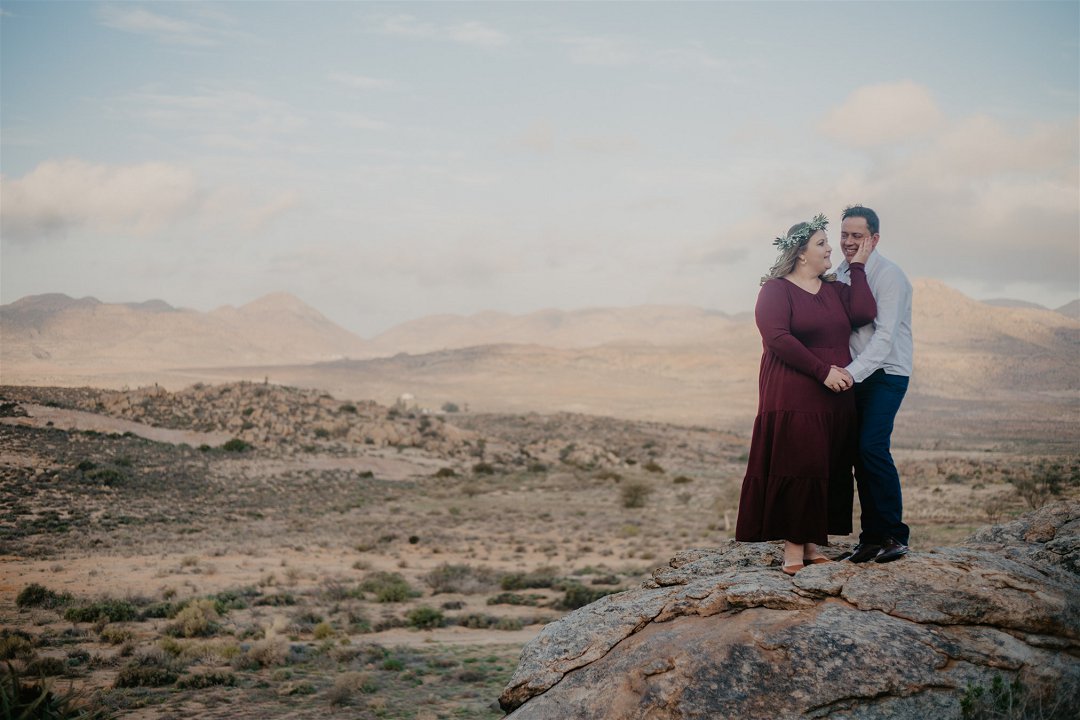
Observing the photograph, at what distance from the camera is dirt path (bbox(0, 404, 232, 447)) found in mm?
27734

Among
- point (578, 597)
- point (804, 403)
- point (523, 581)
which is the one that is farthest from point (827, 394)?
point (523, 581)

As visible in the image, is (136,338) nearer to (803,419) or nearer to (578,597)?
(578,597)

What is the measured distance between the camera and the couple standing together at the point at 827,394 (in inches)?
200

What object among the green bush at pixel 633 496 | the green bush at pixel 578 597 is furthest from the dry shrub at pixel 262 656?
the green bush at pixel 633 496

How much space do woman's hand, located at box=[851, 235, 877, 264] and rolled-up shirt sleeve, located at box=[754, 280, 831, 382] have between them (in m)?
0.60

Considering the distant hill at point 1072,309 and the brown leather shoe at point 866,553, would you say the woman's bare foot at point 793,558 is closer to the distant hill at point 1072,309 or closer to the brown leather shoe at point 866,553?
the brown leather shoe at point 866,553

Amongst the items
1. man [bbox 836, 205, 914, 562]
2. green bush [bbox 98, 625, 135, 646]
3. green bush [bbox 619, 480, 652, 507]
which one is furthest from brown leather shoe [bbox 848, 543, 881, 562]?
green bush [bbox 619, 480, 652, 507]

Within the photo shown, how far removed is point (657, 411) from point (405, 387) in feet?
127

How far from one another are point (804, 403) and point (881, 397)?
524mm

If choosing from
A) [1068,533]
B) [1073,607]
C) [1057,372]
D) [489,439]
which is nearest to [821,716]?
[1073,607]

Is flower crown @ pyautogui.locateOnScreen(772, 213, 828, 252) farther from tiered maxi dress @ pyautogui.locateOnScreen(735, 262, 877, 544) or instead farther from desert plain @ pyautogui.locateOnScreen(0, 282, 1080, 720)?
desert plain @ pyautogui.locateOnScreen(0, 282, 1080, 720)

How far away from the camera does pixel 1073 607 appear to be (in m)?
4.34

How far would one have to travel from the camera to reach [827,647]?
407cm

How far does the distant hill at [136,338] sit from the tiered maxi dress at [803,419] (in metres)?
29.2
